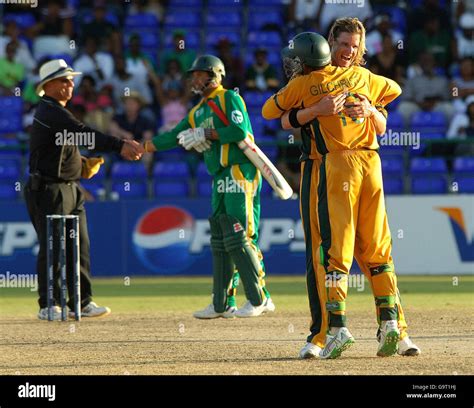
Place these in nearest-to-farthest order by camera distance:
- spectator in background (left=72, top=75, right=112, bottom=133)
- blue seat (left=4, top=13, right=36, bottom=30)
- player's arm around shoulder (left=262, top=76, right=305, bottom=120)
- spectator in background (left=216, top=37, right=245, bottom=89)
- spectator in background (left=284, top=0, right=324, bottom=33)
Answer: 1. player's arm around shoulder (left=262, top=76, right=305, bottom=120)
2. spectator in background (left=72, top=75, right=112, bottom=133)
3. spectator in background (left=216, top=37, right=245, bottom=89)
4. spectator in background (left=284, top=0, right=324, bottom=33)
5. blue seat (left=4, top=13, right=36, bottom=30)

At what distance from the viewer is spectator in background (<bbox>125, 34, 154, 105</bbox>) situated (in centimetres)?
2200

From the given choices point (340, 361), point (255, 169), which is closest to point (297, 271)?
point (255, 169)

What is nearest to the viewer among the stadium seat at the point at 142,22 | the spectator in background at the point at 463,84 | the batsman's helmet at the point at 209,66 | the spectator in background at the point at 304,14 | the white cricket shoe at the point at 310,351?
the white cricket shoe at the point at 310,351

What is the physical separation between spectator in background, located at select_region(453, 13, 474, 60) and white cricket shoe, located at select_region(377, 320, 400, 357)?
13.5m

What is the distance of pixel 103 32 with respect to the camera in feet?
74.9

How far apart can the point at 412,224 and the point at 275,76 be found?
4270 mm

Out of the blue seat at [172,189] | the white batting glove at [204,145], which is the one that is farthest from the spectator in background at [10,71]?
the white batting glove at [204,145]

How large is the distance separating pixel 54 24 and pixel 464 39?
24.9 feet

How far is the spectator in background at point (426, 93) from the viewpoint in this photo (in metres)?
21.0

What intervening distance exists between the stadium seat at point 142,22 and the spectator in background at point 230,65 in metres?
1.89

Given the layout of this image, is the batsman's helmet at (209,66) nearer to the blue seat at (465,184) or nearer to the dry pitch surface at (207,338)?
the dry pitch surface at (207,338)

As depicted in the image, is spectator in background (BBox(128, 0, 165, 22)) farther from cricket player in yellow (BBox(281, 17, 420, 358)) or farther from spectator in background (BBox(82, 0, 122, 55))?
cricket player in yellow (BBox(281, 17, 420, 358))

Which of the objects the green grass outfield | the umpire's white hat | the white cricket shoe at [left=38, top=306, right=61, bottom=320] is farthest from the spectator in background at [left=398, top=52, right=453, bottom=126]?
the white cricket shoe at [left=38, top=306, right=61, bottom=320]

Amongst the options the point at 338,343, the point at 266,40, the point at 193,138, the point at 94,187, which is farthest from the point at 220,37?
the point at 338,343
